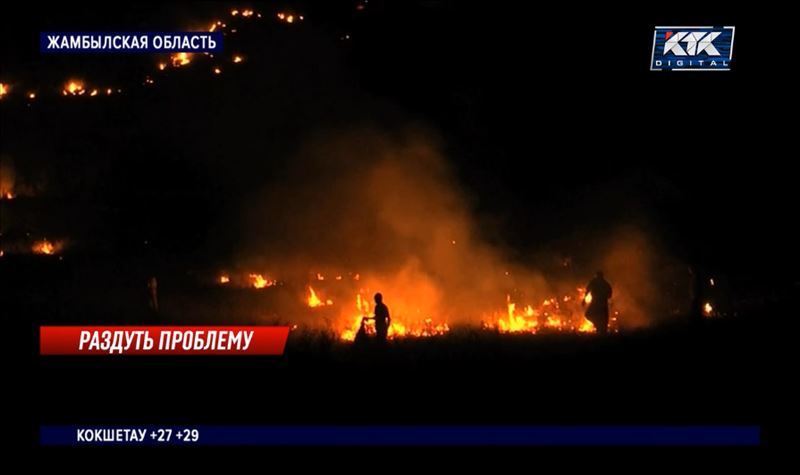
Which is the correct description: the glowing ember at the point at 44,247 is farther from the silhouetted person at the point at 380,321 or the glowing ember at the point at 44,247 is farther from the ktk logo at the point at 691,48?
the ktk logo at the point at 691,48

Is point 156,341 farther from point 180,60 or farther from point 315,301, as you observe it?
point 180,60

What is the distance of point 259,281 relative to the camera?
74.7 ft

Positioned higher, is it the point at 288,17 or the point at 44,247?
the point at 288,17

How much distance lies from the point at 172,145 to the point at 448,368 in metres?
19.1

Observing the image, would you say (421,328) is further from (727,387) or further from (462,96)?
(462,96)

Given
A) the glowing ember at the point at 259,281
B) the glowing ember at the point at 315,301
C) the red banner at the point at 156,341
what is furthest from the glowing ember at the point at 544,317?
the glowing ember at the point at 259,281

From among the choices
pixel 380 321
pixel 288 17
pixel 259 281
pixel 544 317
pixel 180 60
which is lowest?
pixel 380 321

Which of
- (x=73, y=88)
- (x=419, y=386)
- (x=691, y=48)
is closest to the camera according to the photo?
(x=419, y=386)

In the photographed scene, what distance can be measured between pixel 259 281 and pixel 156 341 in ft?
35.6

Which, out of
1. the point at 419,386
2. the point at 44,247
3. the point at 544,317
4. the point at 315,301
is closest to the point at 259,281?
the point at 315,301

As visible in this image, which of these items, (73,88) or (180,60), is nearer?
(73,88)

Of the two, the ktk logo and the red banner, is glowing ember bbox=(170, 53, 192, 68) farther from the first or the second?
the red banner

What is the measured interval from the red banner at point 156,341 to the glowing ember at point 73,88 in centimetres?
2014

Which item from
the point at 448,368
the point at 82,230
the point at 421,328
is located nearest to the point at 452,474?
the point at 448,368
